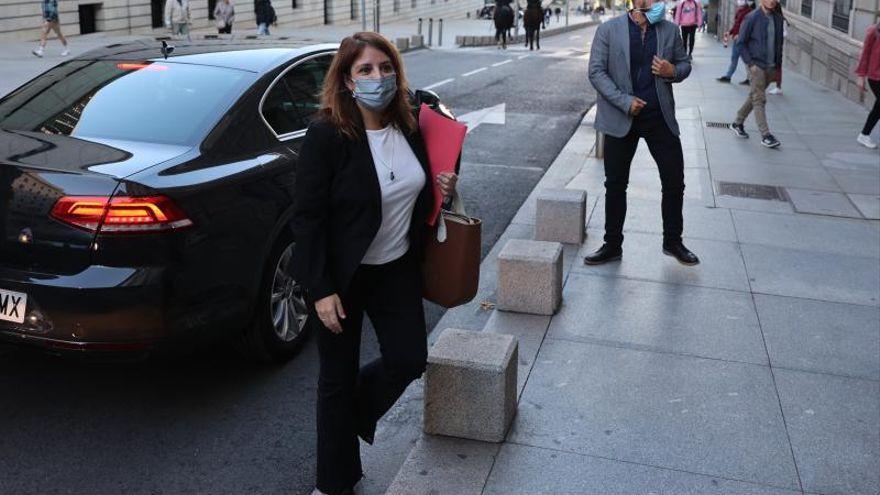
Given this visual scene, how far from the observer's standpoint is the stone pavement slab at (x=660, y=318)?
5168 millimetres

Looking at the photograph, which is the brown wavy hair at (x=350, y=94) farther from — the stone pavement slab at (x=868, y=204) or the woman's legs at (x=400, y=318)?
the stone pavement slab at (x=868, y=204)

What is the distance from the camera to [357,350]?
340cm

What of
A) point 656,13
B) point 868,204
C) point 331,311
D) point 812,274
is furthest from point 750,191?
point 331,311

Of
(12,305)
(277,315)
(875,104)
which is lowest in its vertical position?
(277,315)

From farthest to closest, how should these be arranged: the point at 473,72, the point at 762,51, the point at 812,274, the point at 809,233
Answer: the point at 473,72 → the point at 762,51 → the point at 809,233 → the point at 812,274

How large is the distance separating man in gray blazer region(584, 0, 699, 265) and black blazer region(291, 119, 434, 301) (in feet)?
11.1

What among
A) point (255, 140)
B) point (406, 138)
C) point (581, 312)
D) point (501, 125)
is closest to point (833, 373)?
point (581, 312)

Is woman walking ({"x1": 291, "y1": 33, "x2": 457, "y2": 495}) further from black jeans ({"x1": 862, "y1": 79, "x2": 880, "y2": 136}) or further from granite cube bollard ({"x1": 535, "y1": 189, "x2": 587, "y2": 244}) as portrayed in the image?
black jeans ({"x1": 862, "y1": 79, "x2": 880, "y2": 136})

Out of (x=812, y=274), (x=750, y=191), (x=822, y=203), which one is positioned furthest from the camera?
(x=750, y=191)

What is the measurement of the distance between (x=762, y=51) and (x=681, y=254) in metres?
6.11

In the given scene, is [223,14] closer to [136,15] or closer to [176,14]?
[176,14]

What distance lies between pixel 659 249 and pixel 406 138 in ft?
13.9

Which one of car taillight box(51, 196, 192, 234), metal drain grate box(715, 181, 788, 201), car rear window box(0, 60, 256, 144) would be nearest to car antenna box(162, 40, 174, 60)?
car rear window box(0, 60, 256, 144)

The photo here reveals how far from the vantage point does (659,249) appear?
7.11m
